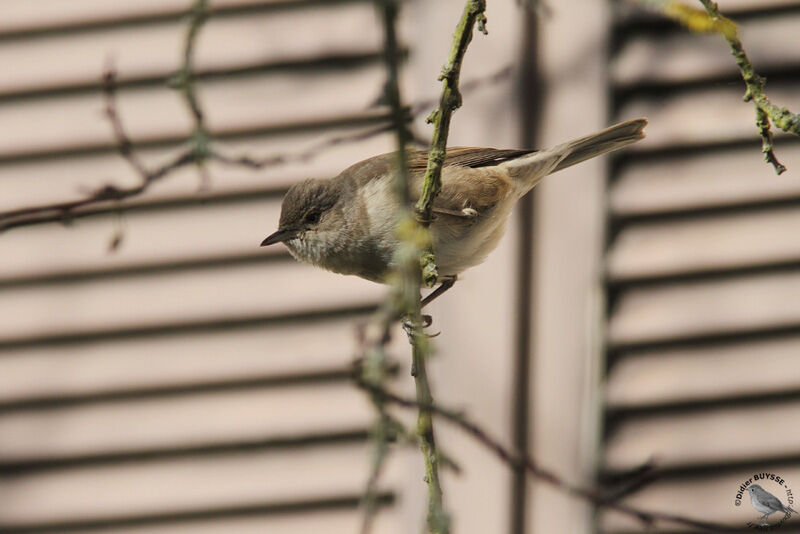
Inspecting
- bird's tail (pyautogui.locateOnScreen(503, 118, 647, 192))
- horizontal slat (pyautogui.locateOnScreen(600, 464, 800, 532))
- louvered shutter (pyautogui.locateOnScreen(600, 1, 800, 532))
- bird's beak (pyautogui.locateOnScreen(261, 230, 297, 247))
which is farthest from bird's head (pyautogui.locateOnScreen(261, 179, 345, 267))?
horizontal slat (pyautogui.locateOnScreen(600, 464, 800, 532))

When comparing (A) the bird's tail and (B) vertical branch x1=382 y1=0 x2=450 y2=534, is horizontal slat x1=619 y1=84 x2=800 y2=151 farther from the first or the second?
(B) vertical branch x1=382 y1=0 x2=450 y2=534

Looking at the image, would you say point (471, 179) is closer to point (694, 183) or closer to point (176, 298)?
point (694, 183)

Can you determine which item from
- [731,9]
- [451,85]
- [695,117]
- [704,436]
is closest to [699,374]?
[704,436]

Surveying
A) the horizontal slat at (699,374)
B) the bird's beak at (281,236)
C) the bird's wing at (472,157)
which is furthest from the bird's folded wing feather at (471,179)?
the horizontal slat at (699,374)

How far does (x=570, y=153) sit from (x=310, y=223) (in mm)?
780

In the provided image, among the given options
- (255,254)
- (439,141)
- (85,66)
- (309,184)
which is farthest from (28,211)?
(85,66)

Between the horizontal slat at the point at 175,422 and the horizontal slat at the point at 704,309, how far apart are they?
1063 mm

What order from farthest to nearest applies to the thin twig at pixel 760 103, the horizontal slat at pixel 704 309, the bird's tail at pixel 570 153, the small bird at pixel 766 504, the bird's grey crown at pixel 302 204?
the horizontal slat at pixel 704 309 < the small bird at pixel 766 504 < the bird's grey crown at pixel 302 204 < the bird's tail at pixel 570 153 < the thin twig at pixel 760 103

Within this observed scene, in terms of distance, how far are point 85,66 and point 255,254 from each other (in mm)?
964

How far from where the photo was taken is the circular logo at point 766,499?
9.09 ft

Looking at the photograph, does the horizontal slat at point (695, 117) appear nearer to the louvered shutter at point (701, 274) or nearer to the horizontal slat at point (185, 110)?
the louvered shutter at point (701, 274)

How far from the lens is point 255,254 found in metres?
3.34

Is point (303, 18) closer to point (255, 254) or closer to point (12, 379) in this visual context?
point (255, 254)

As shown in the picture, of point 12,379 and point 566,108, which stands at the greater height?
point 566,108
